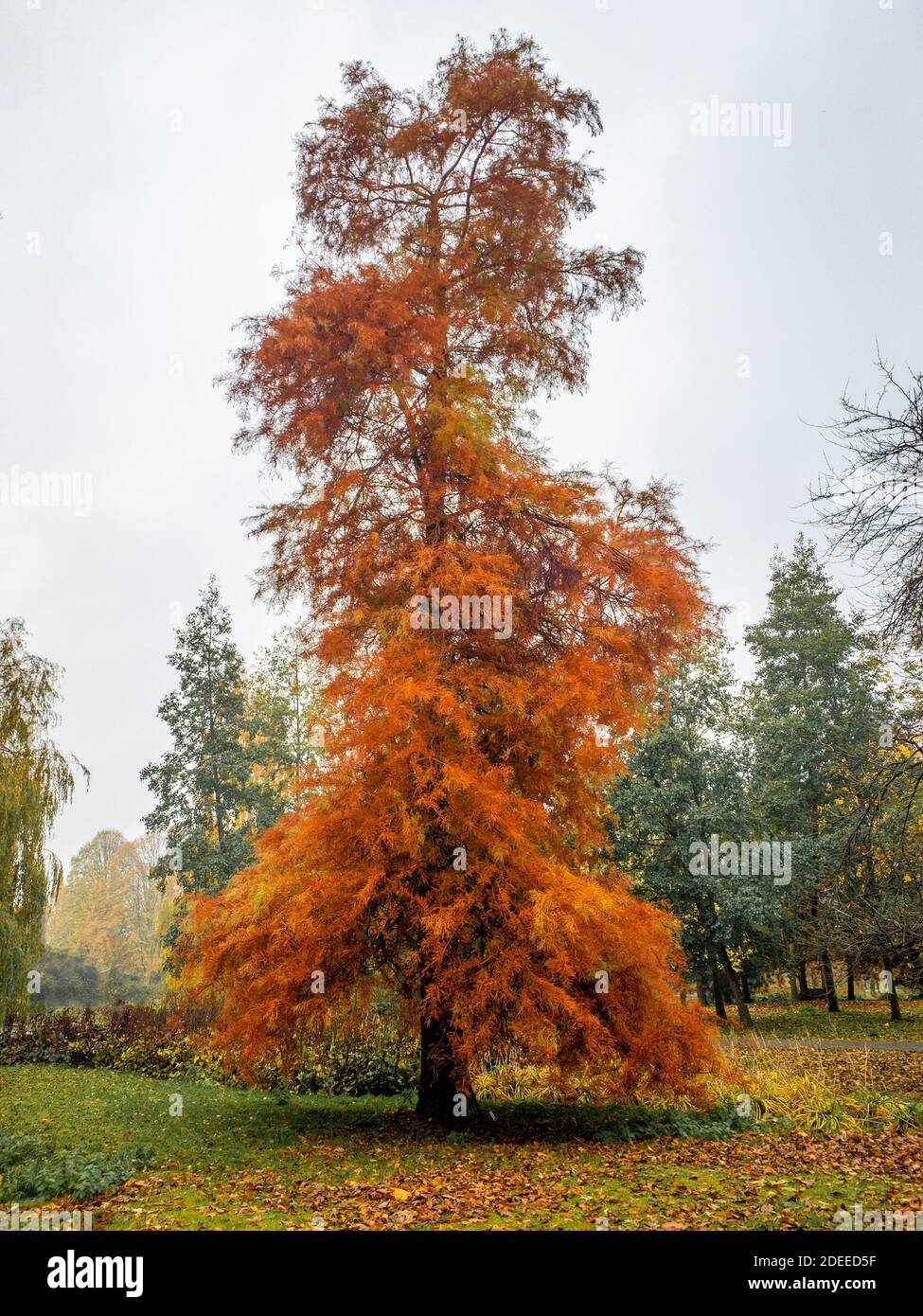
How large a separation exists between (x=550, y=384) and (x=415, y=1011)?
868 cm

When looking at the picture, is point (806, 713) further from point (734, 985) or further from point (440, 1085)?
point (440, 1085)

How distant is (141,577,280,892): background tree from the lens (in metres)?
22.1

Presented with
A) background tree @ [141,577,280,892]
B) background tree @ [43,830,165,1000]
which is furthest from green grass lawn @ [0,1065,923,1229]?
background tree @ [43,830,165,1000]

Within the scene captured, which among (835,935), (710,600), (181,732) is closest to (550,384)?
(710,600)

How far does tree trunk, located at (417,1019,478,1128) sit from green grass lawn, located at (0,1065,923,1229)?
0.97ft

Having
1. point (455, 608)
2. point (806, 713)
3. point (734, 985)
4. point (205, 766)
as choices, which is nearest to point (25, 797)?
point (205, 766)

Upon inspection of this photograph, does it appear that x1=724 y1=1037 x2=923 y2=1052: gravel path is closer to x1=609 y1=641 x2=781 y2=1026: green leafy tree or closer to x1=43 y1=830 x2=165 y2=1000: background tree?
x1=609 y1=641 x2=781 y2=1026: green leafy tree

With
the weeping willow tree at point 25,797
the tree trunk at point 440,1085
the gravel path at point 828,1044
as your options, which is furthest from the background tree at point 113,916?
the tree trunk at point 440,1085

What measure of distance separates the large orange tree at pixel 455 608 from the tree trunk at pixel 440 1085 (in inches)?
1.8

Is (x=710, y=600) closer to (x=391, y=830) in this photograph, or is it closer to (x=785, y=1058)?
(x=391, y=830)

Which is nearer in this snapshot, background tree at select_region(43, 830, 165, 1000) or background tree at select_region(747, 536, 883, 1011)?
background tree at select_region(747, 536, 883, 1011)

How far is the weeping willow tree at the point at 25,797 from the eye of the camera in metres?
14.9

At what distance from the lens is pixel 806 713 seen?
23.2 metres

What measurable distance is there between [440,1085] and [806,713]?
57.4ft
